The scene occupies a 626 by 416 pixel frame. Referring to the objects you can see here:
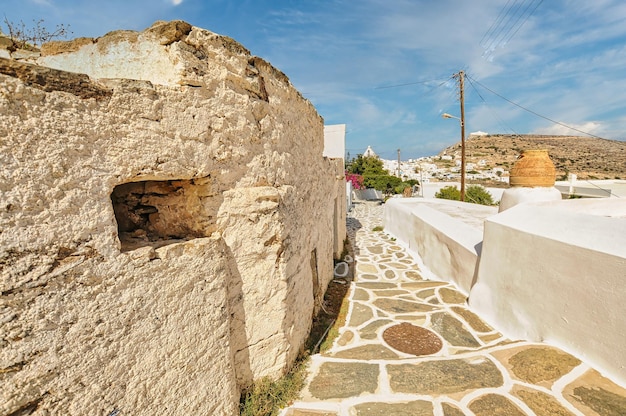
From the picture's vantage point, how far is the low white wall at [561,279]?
259cm

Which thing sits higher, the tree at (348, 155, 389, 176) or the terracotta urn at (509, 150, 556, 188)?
the tree at (348, 155, 389, 176)

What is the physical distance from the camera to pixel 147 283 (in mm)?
1778

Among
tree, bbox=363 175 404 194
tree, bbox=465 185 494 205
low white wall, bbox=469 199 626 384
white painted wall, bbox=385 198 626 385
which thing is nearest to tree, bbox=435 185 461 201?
tree, bbox=465 185 494 205

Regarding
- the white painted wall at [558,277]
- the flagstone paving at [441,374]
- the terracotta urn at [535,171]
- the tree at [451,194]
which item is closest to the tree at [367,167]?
the tree at [451,194]

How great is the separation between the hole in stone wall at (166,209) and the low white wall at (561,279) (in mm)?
3530

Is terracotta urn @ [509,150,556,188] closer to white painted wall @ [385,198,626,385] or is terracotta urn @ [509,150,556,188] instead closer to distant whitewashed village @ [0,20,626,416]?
white painted wall @ [385,198,626,385]

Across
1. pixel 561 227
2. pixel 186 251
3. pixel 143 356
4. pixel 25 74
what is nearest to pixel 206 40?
pixel 25 74

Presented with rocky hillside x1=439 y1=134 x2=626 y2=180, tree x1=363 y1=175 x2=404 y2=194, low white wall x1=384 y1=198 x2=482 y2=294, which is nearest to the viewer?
low white wall x1=384 y1=198 x2=482 y2=294

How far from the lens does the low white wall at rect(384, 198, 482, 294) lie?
199 inches

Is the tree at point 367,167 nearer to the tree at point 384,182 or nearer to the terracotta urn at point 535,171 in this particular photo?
the tree at point 384,182

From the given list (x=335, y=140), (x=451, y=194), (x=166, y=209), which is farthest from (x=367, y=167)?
(x=166, y=209)

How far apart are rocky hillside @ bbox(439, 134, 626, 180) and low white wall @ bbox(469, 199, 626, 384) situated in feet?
117

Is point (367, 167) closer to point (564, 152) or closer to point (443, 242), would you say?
point (443, 242)

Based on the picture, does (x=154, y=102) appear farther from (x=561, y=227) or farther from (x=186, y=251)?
(x=561, y=227)
